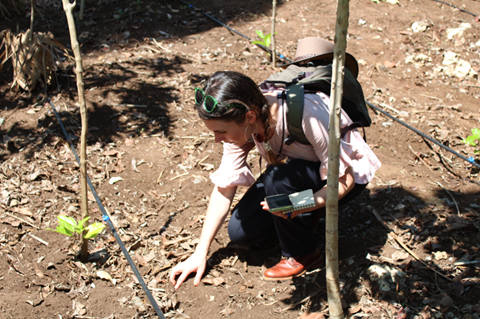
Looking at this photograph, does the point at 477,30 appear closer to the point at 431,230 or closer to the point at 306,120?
the point at 431,230

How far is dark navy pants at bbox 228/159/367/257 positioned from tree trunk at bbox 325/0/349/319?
657 mm

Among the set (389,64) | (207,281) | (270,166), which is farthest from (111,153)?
(389,64)

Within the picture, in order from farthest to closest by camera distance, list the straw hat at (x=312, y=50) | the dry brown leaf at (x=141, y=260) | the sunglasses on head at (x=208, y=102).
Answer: the dry brown leaf at (x=141, y=260), the straw hat at (x=312, y=50), the sunglasses on head at (x=208, y=102)

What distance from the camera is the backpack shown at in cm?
201

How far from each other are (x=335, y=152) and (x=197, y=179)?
6.86 ft

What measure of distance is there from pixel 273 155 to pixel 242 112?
42 cm

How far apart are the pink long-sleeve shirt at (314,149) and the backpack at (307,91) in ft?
0.13

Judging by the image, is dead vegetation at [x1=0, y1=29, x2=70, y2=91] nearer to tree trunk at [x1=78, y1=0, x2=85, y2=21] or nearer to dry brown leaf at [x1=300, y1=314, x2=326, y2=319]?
tree trunk at [x1=78, y1=0, x2=85, y2=21]

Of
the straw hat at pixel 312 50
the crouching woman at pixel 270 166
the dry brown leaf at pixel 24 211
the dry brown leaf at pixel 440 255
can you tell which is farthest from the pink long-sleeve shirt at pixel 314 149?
the dry brown leaf at pixel 24 211

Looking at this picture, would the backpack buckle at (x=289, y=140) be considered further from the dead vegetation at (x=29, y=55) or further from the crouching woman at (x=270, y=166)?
the dead vegetation at (x=29, y=55)

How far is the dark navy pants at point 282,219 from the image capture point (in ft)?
7.52

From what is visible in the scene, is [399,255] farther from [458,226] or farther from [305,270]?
[305,270]

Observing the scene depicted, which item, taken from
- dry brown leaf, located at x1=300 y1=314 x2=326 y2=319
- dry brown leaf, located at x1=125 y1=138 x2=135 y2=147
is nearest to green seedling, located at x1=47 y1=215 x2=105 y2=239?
dry brown leaf, located at x1=300 y1=314 x2=326 y2=319

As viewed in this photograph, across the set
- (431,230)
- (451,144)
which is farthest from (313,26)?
(431,230)
